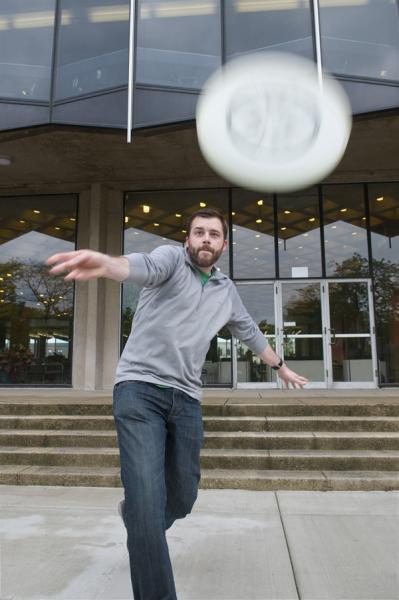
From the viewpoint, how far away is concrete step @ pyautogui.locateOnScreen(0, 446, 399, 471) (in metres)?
5.34

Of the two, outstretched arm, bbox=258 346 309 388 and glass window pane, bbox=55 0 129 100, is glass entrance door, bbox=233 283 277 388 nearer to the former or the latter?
glass window pane, bbox=55 0 129 100

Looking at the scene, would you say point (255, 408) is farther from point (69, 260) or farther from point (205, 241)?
point (69, 260)

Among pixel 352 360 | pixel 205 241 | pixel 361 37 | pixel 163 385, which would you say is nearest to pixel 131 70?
pixel 361 37

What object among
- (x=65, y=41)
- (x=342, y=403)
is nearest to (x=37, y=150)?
(x=65, y=41)

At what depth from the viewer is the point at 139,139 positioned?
10.4 m

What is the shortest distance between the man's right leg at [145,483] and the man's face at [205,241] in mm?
688

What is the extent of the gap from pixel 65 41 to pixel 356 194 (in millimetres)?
7514

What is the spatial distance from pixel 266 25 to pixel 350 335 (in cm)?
698

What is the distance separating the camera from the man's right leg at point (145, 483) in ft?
6.84

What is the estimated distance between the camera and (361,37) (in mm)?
9156

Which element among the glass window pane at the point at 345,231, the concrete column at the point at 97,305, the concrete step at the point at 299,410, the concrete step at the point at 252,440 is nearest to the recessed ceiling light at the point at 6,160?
the concrete column at the point at 97,305

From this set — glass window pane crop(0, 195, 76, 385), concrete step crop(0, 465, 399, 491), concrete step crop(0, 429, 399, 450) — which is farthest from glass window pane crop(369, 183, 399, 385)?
glass window pane crop(0, 195, 76, 385)

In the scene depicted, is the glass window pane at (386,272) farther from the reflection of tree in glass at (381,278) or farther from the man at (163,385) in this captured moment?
the man at (163,385)

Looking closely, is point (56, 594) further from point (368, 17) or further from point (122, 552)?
point (368, 17)
